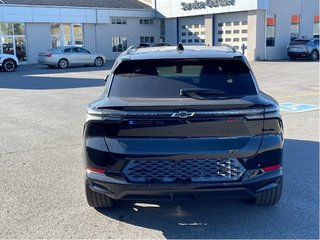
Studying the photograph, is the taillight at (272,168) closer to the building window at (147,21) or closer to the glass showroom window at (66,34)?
the glass showroom window at (66,34)

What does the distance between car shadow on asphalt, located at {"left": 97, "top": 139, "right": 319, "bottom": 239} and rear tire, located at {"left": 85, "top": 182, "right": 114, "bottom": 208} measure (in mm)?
92

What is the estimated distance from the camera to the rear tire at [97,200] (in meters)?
3.86

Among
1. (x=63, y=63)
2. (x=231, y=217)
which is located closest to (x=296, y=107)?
(x=231, y=217)

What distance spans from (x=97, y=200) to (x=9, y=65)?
71.8 feet

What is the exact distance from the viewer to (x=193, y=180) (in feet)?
11.0

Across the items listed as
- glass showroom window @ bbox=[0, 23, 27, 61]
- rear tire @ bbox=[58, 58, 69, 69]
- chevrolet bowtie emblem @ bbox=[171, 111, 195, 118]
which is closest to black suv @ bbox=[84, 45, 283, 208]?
chevrolet bowtie emblem @ bbox=[171, 111, 195, 118]

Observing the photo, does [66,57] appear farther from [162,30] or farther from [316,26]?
[316,26]

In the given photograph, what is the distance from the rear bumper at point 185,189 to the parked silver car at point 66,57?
23731 millimetres

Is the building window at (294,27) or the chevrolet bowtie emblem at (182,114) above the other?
the building window at (294,27)

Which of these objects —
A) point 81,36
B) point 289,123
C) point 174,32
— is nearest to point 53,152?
point 289,123

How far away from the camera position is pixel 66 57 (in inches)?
1033

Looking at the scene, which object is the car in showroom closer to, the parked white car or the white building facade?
the white building facade

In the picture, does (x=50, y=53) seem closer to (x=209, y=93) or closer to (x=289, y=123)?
(x=289, y=123)

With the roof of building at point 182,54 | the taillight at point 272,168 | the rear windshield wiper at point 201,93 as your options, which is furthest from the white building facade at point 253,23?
the taillight at point 272,168
